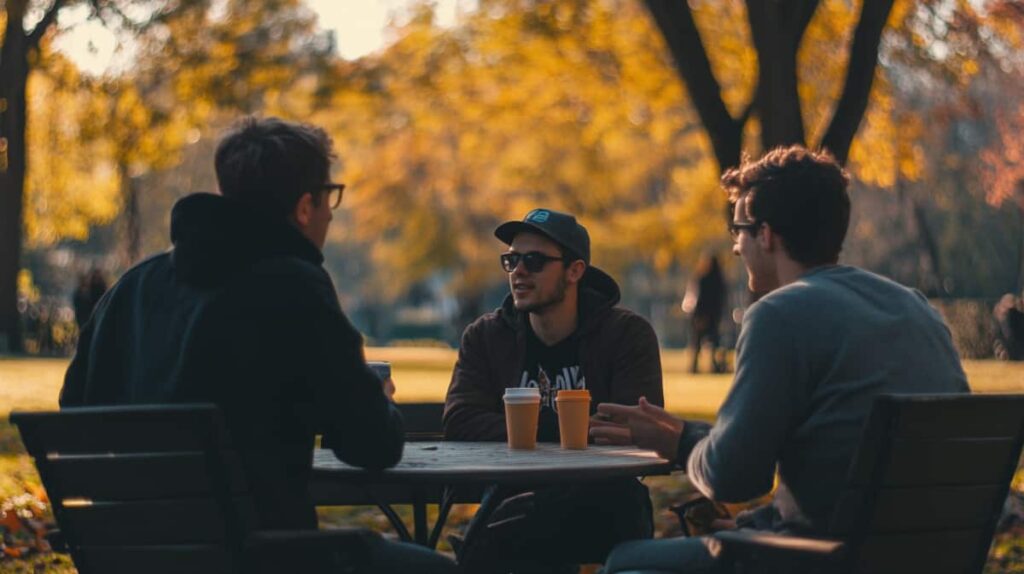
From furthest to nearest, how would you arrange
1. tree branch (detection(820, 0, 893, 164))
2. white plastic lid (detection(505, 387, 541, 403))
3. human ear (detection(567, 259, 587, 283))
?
1. tree branch (detection(820, 0, 893, 164))
2. human ear (detection(567, 259, 587, 283))
3. white plastic lid (detection(505, 387, 541, 403))

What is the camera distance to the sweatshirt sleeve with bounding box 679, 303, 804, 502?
14.3ft

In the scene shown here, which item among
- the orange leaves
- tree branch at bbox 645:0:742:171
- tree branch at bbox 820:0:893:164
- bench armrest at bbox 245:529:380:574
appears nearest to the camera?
bench armrest at bbox 245:529:380:574

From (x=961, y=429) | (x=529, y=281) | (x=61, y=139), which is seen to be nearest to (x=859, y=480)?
(x=961, y=429)

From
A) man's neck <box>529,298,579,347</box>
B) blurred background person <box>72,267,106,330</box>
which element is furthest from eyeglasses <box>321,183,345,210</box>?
blurred background person <box>72,267,106,330</box>

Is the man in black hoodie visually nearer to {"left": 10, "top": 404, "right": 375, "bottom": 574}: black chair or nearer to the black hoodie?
the black hoodie

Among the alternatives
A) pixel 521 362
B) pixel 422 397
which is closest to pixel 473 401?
pixel 521 362

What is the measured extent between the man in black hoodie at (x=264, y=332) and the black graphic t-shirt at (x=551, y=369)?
179 centimetres

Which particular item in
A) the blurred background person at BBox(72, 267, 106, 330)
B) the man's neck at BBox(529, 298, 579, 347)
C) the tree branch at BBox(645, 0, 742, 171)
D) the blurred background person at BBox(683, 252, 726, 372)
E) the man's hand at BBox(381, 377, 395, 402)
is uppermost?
the tree branch at BBox(645, 0, 742, 171)

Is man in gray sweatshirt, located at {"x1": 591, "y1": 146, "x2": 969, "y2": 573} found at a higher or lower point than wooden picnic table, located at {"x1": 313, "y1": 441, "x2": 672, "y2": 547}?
higher

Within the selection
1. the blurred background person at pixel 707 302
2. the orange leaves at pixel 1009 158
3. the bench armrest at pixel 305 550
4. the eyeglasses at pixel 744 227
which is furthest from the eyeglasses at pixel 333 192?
the orange leaves at pixel 1009 158

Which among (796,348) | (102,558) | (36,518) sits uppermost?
(796,348)

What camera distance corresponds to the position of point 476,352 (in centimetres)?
659

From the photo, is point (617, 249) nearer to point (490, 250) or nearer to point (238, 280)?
point (490, 250)

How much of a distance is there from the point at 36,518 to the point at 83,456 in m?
6.85
